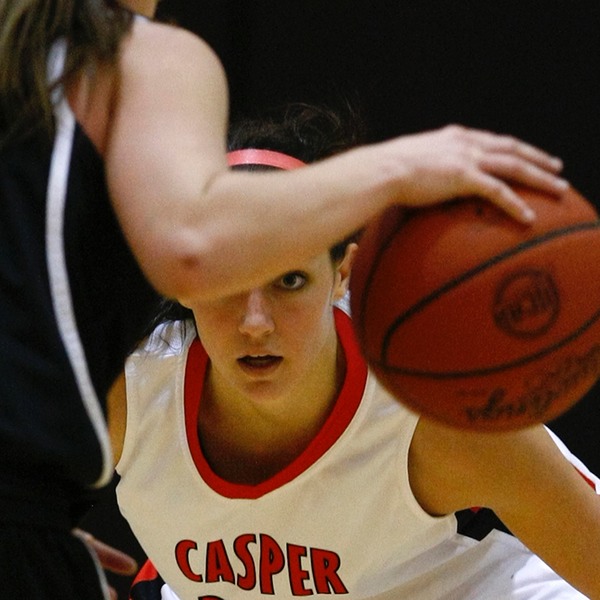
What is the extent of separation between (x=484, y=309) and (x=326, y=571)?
0.78 meters

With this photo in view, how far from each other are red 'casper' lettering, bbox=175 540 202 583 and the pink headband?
0.59m

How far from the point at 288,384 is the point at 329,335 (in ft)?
0.53

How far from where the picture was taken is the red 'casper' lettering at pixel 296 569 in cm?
178

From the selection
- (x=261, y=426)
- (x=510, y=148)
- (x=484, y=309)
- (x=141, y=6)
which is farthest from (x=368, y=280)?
(x=261, y=426)

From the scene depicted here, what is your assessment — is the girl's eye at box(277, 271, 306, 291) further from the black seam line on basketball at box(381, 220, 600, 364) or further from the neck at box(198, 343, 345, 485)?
the black seam line on basketball at box(381, 220, 600, 364)

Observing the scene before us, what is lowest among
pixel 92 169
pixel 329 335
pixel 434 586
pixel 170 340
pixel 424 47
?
pixel 434 586

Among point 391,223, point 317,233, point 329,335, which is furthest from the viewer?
point 329,335

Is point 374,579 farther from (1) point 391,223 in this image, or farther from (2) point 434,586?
(1) point 391,223

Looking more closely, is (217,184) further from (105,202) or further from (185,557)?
(185,557)

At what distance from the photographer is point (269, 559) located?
179cm

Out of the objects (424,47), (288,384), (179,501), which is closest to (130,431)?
(179,501)

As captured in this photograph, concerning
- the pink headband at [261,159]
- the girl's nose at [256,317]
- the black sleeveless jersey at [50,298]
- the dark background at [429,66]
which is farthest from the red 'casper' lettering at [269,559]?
the dark background at [429,66]

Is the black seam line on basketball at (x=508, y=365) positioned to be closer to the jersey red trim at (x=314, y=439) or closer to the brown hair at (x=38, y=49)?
the brown hair at (x=38, y=49)

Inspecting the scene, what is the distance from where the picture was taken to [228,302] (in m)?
1.58
